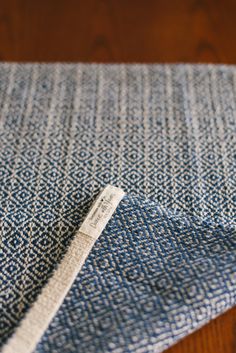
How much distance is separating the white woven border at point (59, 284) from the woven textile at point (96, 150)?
0.01 metres

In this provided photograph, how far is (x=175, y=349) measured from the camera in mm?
570

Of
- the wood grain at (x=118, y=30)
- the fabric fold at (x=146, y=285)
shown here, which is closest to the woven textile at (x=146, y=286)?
the fabric fold at (x=146, y=285)

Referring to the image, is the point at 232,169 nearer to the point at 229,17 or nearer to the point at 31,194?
the point at 31,194

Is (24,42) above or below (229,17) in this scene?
below

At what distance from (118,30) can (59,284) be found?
23.1 inches

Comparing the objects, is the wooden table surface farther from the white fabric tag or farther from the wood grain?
the white fabric tag

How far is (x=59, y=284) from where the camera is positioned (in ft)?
1.95

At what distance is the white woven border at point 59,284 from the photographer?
546mm

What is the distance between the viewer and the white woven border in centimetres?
55

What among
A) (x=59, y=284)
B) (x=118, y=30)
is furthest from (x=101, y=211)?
(x=118, y=30)

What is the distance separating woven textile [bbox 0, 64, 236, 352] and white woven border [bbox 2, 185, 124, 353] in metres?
0.01

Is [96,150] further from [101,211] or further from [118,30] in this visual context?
[118,30]

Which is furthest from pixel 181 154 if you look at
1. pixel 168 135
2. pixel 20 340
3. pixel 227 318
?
pixel 20 340

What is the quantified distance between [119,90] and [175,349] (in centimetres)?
47
